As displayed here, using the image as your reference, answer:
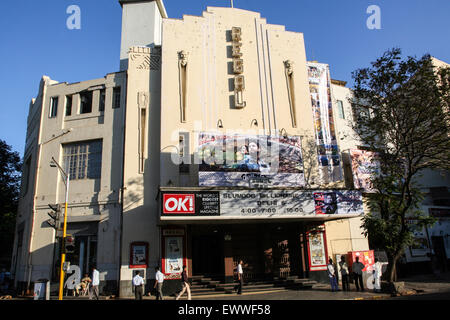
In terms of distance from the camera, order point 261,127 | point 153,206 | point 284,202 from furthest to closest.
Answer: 1. point 261,127
2. point 153,206
3. point 284,202

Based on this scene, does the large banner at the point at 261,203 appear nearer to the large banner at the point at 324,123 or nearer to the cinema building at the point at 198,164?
the cinema building at the point at 198,164

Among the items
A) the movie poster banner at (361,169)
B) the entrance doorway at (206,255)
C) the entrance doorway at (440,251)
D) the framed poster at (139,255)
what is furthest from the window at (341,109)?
the framed poster at (139,255)

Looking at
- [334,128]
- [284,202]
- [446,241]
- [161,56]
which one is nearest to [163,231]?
[284,202]

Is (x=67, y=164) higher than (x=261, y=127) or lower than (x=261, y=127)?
lower

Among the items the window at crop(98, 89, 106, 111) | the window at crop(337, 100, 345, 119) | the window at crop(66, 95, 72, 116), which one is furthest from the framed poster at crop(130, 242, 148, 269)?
the window at crop(337, 100, 345, 119)

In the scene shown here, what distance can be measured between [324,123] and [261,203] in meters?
9.79

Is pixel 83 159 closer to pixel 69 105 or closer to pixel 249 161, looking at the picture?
pixel 69 105

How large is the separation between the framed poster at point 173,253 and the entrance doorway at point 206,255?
1706 millimetres

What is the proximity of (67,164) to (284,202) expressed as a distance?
616 inches

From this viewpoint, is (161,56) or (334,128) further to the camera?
(334,128)

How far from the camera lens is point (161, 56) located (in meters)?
23.4
